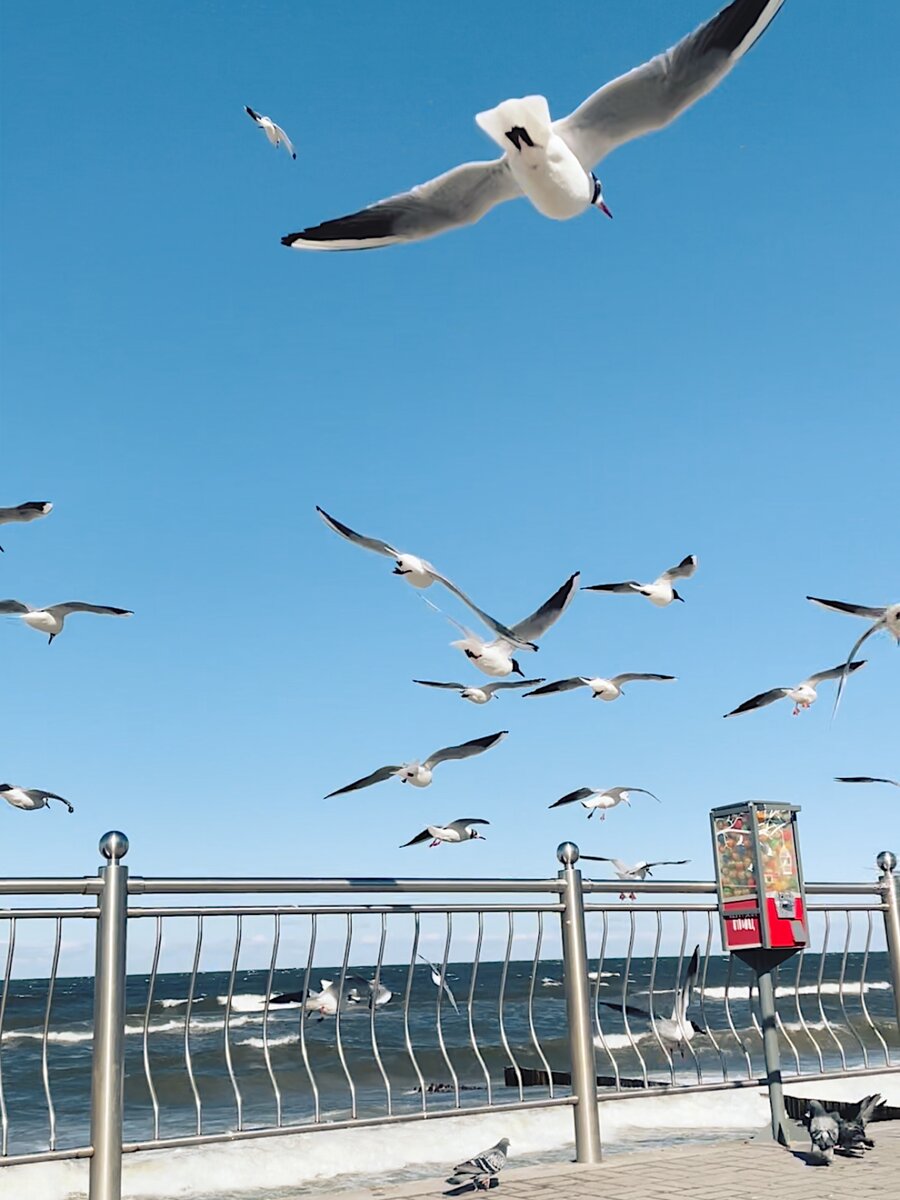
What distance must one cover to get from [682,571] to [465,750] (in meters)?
3.90

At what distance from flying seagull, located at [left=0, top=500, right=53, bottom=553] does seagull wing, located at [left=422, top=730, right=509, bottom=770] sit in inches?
152

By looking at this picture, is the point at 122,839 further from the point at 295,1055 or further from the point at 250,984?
the point at 250,984

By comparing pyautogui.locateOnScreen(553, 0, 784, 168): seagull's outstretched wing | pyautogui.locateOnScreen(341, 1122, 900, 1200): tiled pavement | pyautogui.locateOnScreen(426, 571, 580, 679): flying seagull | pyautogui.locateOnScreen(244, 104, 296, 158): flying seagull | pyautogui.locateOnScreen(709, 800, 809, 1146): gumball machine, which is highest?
pyautogui.locateOnScreen(244, 104, 296, 158): flying seagull

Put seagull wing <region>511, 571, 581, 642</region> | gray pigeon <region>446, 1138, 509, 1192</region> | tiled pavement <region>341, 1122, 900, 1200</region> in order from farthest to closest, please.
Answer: seagull wing <region>511, 571, 581, 642</region>
gray pigeon <region>446, 1138, 509, 1192</region>
tiled pavement <region>341, 1122, 900, 1200</region>

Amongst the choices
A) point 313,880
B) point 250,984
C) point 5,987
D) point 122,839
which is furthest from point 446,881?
point 250,984

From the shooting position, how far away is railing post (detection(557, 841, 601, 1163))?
7379 mm

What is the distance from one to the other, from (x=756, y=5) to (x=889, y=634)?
288 inches

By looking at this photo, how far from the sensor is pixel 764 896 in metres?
7.76

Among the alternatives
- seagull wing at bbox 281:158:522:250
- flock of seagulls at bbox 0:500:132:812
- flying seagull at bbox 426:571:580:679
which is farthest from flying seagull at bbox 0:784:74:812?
seagull wing at bbox 281:158:522:250

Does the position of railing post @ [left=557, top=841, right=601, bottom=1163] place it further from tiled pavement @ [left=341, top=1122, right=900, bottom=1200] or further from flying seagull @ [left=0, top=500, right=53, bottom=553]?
flying seagull @ [left=0, top=500, right=53, bottom=553]

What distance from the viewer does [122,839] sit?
20.9 feet

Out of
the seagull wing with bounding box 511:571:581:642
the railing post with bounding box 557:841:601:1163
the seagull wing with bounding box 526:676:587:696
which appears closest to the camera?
the railing post with bounding box 557:841:601:1163

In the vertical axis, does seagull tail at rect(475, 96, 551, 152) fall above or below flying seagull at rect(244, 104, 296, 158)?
below

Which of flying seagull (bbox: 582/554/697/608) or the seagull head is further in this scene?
flying seagull (bbox: 582/554/697/608)
